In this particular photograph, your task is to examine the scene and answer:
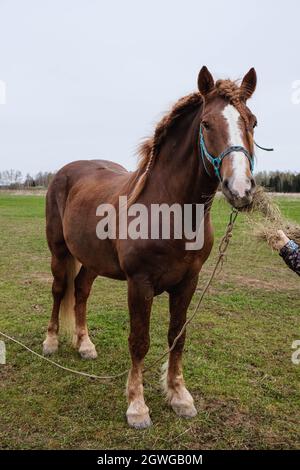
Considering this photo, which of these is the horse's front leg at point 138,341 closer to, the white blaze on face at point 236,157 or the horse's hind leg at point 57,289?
the white blaze on face at point 236,157

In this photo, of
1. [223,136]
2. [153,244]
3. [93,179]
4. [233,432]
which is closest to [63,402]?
[233,432]

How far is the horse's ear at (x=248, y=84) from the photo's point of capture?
245cm

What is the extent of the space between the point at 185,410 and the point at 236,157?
2101 millimetres

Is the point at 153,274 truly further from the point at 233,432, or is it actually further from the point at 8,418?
the point at 8,418

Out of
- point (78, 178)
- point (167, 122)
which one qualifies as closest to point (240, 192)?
point (167, 122)

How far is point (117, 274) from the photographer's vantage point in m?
3.44

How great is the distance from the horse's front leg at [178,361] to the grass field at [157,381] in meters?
0.09

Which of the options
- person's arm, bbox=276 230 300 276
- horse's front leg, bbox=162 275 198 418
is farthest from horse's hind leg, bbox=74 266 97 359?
person's arm, bbox=276 230 300 276

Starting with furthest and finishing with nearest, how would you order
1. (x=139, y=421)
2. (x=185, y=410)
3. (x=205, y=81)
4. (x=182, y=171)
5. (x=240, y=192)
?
1. (x=185, y=410)
2. (x=139, y=421)
3. (x=182, y=171)
4. (x=205, y=81)
5. (x=240, y=192)

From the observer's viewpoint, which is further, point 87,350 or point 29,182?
point 29,182

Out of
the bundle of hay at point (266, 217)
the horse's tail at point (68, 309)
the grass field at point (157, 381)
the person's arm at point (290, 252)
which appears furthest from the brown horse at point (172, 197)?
the bundle of hay at point (266, 217)

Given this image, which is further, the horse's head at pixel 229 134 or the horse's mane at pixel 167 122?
the horse's mane at pixel 167 122

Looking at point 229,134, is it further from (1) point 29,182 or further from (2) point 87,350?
(1) point 29,182

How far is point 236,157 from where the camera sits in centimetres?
210
